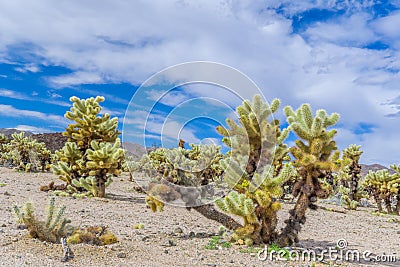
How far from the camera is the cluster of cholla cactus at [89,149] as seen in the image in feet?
35.2

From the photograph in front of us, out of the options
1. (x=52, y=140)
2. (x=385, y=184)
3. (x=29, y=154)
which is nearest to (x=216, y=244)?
(x=385, y=184)

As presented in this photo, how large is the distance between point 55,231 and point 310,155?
13.0 feet

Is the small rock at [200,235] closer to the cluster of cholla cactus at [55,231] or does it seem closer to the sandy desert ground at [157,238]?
the sandy desert ground at [157,238]

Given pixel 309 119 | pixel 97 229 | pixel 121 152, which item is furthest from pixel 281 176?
pixel 121 152

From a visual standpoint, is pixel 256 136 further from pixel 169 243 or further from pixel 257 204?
pixel 169 243

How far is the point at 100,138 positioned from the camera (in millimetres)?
11680

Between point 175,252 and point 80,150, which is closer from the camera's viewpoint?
point 175,252

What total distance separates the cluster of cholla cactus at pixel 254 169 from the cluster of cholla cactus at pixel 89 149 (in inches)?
194

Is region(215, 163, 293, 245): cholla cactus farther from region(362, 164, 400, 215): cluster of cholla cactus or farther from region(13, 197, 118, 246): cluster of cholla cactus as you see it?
region(362, 164, 400, 215): cluster of cholla cactus

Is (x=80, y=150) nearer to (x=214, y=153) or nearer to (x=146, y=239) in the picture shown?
(x=214, y=153)

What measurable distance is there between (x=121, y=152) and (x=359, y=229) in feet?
21.5
